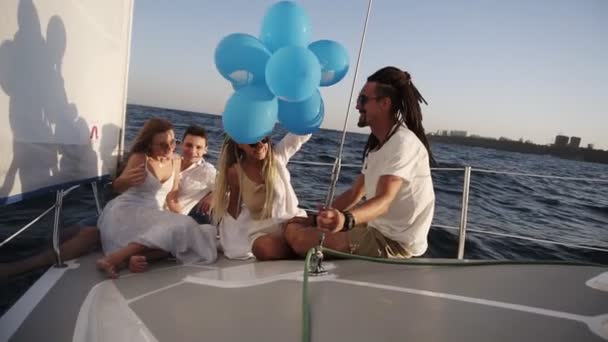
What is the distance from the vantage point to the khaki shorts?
170cm

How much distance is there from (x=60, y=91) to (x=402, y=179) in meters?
1.58

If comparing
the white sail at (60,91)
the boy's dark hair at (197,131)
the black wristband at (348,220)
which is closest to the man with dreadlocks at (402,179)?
the black wristband at (348,220)

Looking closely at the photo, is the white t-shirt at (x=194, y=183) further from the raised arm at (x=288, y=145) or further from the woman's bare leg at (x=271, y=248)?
the woman's bare leg at (x=271, y=248)

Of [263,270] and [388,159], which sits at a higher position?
[388,159]

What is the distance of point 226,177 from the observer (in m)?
2.12

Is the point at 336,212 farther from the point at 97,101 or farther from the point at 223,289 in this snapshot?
the point at 97,101

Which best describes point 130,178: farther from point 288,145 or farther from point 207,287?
point 207,287

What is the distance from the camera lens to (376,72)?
5.65 feet

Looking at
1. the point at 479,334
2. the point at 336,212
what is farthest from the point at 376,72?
the point at 479,334

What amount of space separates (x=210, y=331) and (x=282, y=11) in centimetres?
157

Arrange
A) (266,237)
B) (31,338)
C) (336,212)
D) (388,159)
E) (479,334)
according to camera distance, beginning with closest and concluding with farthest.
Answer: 1. (479,334)
2. (31,338)
3. (336,212)
4. (388,159)
5. (266,237)

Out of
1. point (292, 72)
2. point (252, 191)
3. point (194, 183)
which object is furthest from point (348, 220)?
point (194, 183)

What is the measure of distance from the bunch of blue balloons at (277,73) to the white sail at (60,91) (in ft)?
2.29

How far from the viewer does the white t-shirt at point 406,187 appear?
1.54 m
